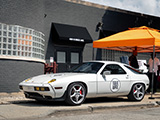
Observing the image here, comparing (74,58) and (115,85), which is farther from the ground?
(74,58)

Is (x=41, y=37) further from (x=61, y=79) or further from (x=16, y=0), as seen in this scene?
(x=61, y=79)

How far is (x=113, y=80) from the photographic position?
8977mm

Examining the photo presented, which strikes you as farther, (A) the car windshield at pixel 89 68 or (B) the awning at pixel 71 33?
(B) the awning at pixel 71 33

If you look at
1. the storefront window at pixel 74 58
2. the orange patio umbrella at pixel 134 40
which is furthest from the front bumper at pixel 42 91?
the storefront window at pixel 74 58

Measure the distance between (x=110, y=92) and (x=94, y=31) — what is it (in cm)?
982

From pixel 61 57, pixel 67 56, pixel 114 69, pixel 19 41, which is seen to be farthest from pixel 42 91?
pixel 67 56

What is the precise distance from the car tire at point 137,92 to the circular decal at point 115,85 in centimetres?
70

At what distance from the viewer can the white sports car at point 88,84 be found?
7820 millimetres

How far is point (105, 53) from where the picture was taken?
18.8m

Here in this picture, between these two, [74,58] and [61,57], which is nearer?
[61,57]

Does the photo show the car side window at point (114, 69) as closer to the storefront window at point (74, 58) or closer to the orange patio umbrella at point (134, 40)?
the orange patio umbrella at point (134, 40)

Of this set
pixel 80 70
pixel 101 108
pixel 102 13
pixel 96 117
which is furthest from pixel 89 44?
pixel 96 117

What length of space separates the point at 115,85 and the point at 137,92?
110cm

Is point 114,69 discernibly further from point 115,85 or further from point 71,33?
point 71,33
